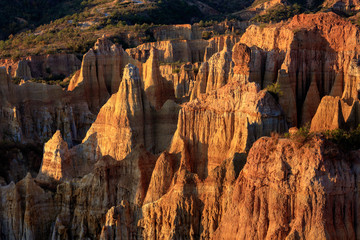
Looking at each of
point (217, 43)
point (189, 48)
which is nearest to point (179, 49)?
point (189, 48)

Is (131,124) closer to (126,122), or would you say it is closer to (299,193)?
(126,122)


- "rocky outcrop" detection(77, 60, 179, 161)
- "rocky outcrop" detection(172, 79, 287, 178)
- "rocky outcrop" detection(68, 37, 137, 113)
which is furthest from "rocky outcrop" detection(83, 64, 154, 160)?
"rocky outcrop" detection(68, 37, 137, 113)

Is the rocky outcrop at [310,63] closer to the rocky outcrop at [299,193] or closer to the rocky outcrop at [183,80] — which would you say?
the rocky outcrop at [299,193]

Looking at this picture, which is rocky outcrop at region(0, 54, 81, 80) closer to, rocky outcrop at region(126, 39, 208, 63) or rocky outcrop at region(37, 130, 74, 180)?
rocky outcrop at region(126, 39, 208, 63)

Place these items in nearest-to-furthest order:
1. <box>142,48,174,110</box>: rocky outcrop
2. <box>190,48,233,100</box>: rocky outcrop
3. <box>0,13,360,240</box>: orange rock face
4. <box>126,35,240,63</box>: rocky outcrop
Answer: <box>0,13,360,240</box>: orange rock face → <box>190,48,233,100</box>: rocky outcrop → <box>142,48,174,110</box>: rocky outcrop → <box>126,35,240,63</box>: rocky outcrop

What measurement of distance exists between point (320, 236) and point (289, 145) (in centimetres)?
260

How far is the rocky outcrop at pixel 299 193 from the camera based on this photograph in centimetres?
1747

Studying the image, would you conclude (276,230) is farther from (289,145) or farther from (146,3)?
(146,3)

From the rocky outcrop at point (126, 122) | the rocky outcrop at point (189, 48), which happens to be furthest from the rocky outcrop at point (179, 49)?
the rocky outcrop at point (126, 122)

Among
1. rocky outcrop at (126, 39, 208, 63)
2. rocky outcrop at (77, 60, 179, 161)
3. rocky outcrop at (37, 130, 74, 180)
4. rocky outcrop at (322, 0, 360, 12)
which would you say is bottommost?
rocky outcrop at (37, 130, 74, 180)

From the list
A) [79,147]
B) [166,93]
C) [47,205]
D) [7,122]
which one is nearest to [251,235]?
[47,205]

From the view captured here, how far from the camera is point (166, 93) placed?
41.2 m

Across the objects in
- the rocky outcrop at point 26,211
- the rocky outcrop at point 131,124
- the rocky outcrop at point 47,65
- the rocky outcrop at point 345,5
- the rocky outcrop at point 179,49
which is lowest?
the rocky outcrop at point 26,211

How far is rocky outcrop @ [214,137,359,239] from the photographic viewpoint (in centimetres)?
1747
